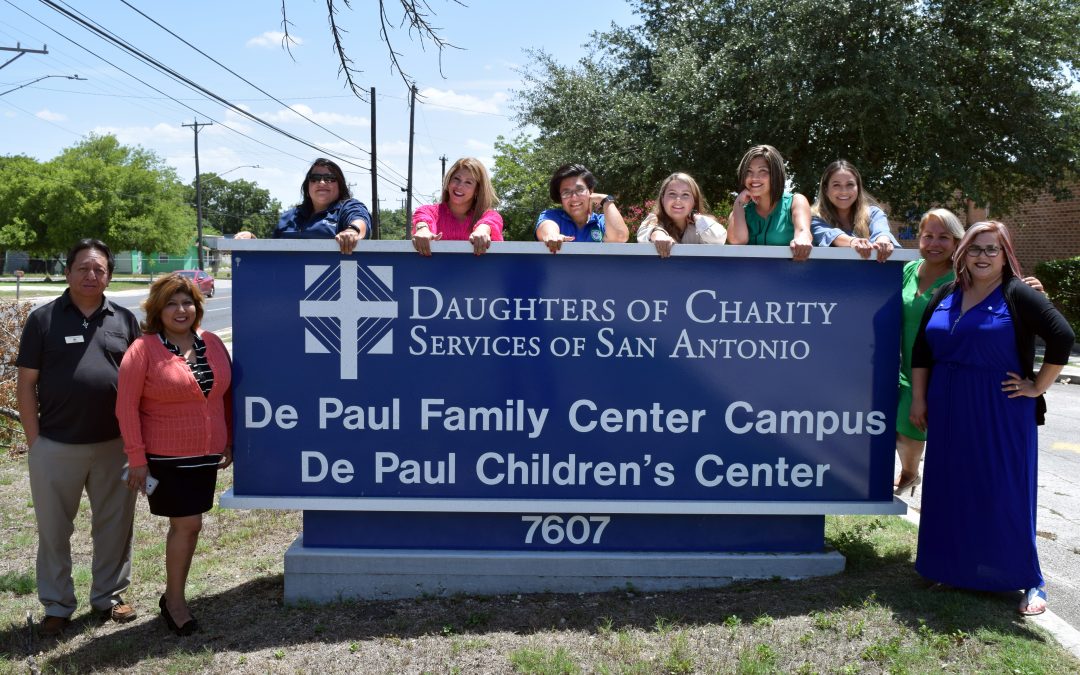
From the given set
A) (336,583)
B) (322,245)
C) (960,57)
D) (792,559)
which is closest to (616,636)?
(792,559)

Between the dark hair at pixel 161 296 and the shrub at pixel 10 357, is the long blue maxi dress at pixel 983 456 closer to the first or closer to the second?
the dark hair at pixel 161 296

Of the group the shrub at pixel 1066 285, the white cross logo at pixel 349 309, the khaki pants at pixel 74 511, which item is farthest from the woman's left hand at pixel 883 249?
the shrub at pixel 1066 285

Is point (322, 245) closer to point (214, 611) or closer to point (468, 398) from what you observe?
point (468, 398)

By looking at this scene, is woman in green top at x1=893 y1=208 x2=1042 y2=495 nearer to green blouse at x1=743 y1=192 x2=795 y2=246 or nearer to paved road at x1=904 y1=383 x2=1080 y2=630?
green blouse at x1=743 y1=192 x2=795 y2=246

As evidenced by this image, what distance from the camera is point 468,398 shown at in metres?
3.81

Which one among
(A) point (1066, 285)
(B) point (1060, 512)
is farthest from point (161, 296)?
(A) point (1066, 285)

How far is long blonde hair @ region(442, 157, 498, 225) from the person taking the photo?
13.2 ft

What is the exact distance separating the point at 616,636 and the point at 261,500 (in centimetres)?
169

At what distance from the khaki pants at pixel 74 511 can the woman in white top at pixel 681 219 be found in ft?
8.85

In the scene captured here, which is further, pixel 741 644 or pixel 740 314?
pixel 740 314

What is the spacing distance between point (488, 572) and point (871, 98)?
38.1 feet

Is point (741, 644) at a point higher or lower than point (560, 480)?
lower

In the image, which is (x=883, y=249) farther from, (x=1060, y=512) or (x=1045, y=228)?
(x=1045, y=228)

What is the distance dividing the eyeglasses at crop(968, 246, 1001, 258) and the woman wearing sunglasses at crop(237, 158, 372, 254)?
2666mm
